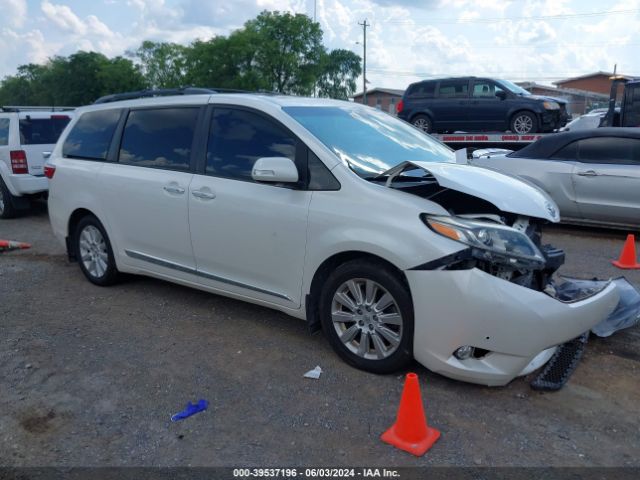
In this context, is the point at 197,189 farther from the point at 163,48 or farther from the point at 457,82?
the point at 163,48

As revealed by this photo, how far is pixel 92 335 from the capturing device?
4801 mm

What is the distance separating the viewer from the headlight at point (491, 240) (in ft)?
11.4

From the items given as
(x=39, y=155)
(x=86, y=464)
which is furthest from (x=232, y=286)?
(x=39, y=155)

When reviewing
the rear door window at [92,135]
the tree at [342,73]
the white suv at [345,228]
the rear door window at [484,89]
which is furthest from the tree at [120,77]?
the white suv at [345,228]

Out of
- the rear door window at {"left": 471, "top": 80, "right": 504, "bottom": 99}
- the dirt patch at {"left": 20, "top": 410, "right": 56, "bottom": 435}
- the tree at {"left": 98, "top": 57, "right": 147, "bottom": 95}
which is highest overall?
the tree at {"left": 98, "top": 57, "right": 147, "bottom": 95}

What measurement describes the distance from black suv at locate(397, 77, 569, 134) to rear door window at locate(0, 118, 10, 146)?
362 inches

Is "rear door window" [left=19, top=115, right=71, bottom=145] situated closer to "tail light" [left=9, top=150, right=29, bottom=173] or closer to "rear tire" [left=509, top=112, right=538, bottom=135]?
"tail light" [left=9, top=150, right=29, bottom=173]

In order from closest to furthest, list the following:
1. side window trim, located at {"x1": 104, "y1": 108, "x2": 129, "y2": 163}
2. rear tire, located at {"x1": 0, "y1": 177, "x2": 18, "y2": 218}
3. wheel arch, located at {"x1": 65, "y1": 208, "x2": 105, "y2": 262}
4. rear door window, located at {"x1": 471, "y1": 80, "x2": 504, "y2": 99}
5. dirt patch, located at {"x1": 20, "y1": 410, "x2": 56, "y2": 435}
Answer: dirt patch, located at {"x1": 20, "y1": 410, "x2": 56, "y2": 435} < side window trim, located at {"x1": 104, "y1": 108, "x2": 129, "y2": 163} < wheel arch, located at {"x1": 65, "y1": 208, "x2": 105, "y2": 262} < rear tire, located at {"x1": 0, "y1": 177, "x2": 18, "y2": 218} < rear door window, located at {"x1": 471, "y1": 80, "x2": 504, "y2": 99}

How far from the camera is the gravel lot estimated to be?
3119mm

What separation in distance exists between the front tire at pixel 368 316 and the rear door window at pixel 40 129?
27.3ft

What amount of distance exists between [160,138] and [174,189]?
62 cm

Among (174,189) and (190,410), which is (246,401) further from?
(174,189)

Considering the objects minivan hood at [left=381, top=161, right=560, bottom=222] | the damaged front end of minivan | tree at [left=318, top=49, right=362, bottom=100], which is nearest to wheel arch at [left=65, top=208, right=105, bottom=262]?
minivan hood at [left=381, top=161, right=560, bottom=222]

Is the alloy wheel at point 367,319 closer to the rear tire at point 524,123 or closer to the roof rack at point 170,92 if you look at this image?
the roof rack at point 170,92
